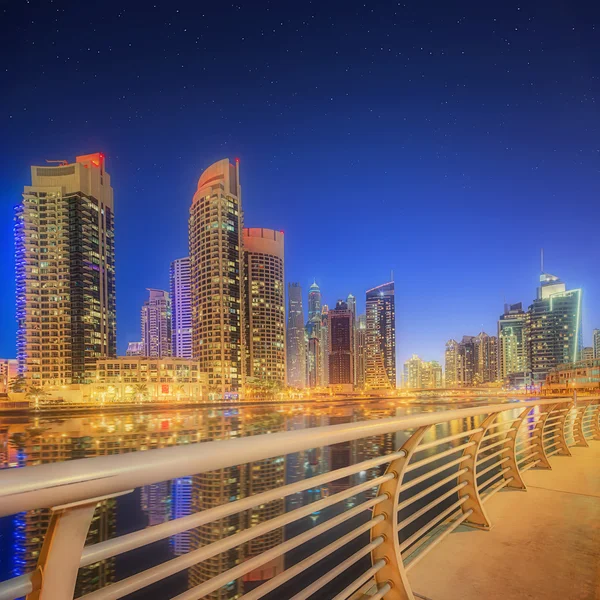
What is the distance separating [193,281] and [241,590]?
110573mm

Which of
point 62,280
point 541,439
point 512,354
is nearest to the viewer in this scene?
point 541,439

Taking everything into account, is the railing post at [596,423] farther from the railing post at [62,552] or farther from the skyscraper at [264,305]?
the skyscraper at [264,305]

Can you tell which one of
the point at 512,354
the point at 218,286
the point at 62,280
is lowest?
the point at 512,354

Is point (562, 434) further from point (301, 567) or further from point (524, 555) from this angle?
point (301, 567)

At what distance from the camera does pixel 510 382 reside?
168875 millimetres

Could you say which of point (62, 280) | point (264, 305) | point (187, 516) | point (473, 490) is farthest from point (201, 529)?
point (264, 305)

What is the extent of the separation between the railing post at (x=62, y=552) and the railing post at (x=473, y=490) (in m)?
2.94

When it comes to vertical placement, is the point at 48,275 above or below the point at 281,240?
below

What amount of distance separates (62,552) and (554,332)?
16380 centimetres

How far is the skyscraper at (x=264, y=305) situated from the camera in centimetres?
13738

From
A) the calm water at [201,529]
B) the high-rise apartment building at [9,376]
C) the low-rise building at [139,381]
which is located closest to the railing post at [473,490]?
the calm water at [201,529]

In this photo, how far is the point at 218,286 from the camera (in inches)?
4264

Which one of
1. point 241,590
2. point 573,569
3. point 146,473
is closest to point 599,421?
point 573,569

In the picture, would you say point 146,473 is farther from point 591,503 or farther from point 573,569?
point 591,503
